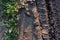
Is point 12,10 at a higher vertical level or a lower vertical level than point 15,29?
higher

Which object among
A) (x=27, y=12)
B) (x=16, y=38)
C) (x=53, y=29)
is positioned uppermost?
(x=27, y=12)

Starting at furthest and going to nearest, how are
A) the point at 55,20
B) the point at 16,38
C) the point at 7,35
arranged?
1. the point at 7,35
2. the point at 16,38
3. the point at 55,20

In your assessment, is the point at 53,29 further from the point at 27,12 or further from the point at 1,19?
the point at 1,19

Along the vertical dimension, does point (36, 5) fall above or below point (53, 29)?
above

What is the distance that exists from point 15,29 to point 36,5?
362mm

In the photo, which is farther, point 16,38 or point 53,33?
point 16,38

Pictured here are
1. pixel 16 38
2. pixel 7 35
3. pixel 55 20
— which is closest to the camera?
pixel 55 20

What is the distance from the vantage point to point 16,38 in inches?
60.2

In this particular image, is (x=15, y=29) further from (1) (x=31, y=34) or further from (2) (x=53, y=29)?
(2) (x=53, y=29)

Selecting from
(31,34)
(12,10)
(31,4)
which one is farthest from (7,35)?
(31,4)

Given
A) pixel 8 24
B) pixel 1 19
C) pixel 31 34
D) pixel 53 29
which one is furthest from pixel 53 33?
pixel 1 19

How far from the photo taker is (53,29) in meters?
1.30

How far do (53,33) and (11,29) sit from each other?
0.44 m

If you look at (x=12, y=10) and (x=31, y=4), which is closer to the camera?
(x=31, y=4)
